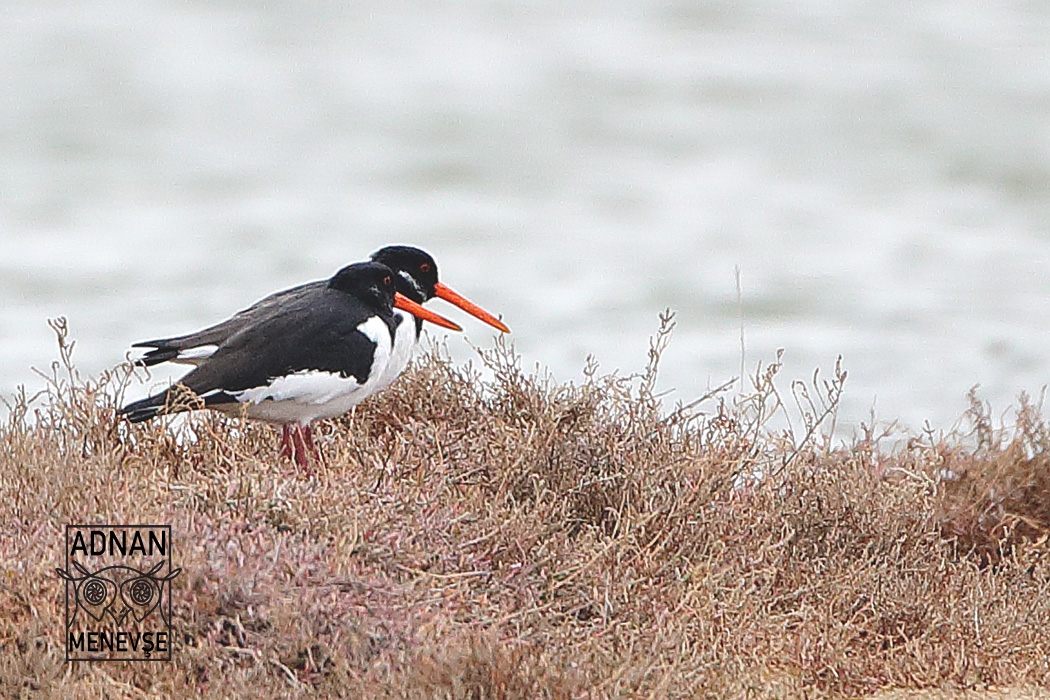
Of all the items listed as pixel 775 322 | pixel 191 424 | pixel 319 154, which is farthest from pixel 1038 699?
pixel 319 154

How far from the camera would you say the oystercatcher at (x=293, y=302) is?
16.3 feet

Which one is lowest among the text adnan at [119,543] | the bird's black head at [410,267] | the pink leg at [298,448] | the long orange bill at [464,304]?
the text adnan at [119,543]

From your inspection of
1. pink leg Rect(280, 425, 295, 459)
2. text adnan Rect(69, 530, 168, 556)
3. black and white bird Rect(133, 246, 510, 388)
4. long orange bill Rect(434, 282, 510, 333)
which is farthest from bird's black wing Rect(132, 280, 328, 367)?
text adnan Rect(69, 530, 168, 556)

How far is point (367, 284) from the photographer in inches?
199

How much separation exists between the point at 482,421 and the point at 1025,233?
417 inches

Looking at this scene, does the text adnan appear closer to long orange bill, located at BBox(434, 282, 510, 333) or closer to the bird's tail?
the bird's tail

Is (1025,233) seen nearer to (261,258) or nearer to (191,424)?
(261,258)

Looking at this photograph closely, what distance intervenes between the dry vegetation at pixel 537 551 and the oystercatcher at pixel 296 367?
0.15 meters

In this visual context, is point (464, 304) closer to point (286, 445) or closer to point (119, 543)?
point (286, 445)

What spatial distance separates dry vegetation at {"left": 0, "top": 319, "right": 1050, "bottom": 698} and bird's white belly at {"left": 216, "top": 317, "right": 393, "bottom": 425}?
0.15 metres

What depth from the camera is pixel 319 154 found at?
15789 millimetres

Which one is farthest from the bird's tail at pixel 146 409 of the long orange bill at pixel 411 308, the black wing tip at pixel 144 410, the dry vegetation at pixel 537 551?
the long orange bill at pixel 411 308

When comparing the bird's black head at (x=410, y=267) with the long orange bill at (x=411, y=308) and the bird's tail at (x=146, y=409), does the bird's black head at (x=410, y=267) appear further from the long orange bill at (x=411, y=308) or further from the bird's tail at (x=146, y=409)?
the bird's tail at (x=146, y=409)

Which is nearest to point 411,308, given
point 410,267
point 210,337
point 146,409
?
point 410,267
